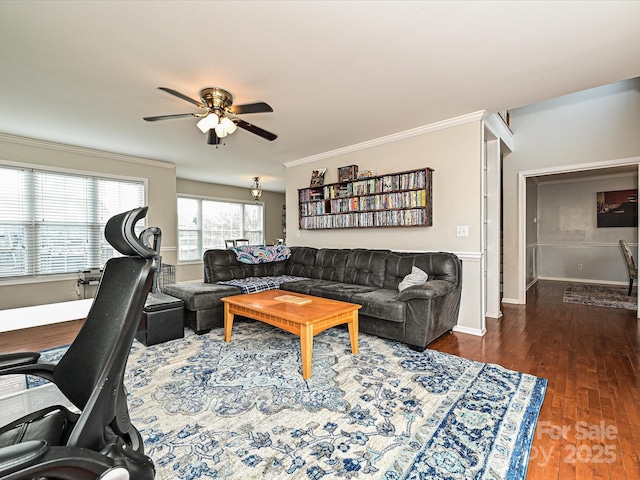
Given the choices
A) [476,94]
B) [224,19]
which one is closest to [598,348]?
[476,94]

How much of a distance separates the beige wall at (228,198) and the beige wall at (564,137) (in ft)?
20.0

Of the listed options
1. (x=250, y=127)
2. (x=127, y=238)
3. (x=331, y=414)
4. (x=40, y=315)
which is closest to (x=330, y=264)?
(x=250, y=127)

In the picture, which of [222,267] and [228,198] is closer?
[222,267]

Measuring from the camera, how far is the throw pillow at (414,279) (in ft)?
10.5

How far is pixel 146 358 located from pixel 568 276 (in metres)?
8.46

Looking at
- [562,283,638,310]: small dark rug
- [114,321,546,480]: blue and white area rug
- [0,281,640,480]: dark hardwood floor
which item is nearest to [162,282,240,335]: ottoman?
[114,321,546,480]: blue and white area rug

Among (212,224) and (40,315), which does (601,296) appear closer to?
(212,224)

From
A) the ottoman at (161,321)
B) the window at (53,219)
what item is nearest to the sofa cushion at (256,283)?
the ottoman at (161,321)

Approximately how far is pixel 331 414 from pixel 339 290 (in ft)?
5.50

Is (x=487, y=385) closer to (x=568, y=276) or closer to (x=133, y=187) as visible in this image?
(x=133, y=187)

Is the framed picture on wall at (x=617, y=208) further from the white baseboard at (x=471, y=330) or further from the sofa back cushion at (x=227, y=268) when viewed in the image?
the sofa back cushion at (x=227, y=268)

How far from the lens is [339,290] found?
3.44 m

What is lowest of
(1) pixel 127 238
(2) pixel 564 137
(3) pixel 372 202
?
(1) pixel 127 238

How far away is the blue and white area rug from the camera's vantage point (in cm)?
144
